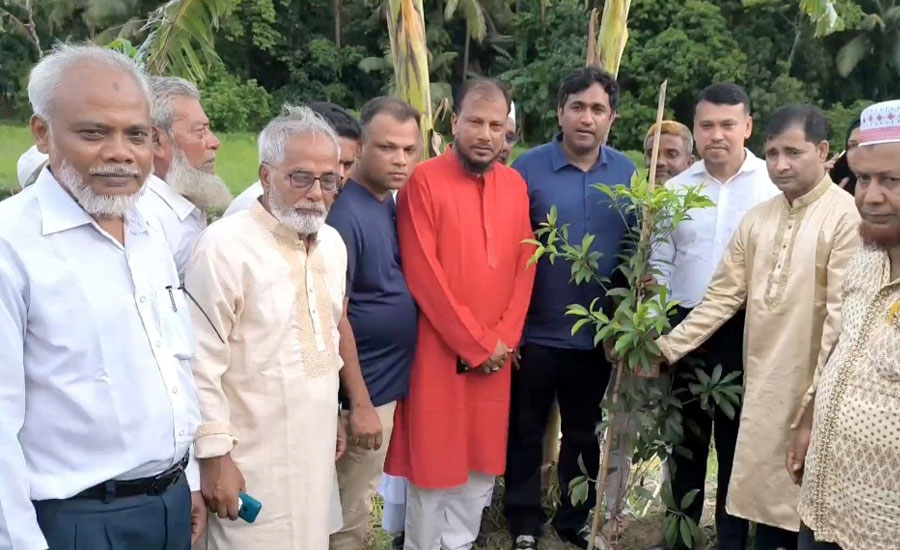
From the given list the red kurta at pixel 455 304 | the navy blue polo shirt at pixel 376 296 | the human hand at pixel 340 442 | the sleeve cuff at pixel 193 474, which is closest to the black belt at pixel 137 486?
the sleeve cuff at pixel 193 474

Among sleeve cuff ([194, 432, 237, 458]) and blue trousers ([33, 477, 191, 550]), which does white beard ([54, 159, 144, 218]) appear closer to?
blue trousers ([33, 477, 191, 550])

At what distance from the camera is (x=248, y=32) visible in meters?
24.5

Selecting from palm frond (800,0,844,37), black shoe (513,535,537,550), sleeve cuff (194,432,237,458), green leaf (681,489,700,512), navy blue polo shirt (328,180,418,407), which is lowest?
black shoe (513,535,537,550)

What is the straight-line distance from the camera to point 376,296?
11.7 feet

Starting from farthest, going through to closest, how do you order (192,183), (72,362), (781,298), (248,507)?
(781,298), (192,183), (248,507), (72,362)

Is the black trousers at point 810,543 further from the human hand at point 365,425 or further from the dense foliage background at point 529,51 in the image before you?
the dense foliage background at point 529,51

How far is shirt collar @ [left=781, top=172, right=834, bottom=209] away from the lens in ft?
11.3

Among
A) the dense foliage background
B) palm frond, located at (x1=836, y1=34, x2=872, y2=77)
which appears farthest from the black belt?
palm frond, located at (x1=836, y1=34, x2=872, y2=77)

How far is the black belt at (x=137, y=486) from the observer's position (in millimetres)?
2051

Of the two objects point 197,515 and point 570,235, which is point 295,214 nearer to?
point 197,515

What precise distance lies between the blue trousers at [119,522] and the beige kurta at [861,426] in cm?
190

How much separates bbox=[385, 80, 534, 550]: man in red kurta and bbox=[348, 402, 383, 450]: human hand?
45 cm

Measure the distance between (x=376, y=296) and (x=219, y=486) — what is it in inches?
46.5

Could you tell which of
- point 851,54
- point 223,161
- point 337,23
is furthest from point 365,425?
point 337,23
